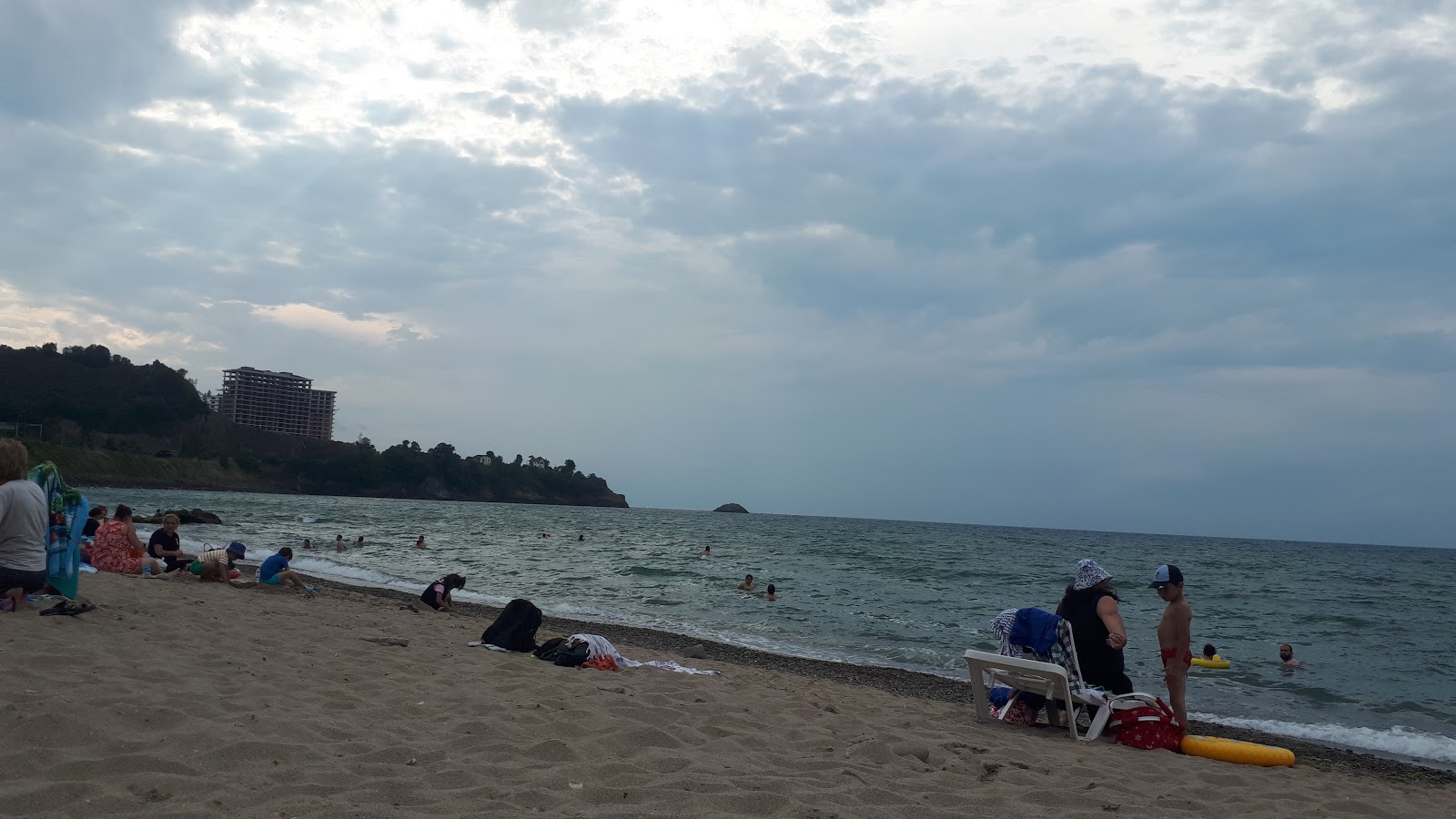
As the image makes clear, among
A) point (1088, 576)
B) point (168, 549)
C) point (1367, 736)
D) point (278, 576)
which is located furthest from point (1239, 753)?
point (168, 549)

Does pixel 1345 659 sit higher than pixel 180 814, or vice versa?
pixel 180 814

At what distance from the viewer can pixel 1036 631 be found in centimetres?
709

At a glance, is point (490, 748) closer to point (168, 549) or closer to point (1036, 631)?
point (1036, 631)

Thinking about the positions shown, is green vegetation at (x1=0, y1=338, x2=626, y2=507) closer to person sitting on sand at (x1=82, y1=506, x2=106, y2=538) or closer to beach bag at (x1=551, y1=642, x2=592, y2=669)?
person sitting on sand at (x1=82, y1=506, x2=106, y2=538)

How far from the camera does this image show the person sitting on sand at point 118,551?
12.1m

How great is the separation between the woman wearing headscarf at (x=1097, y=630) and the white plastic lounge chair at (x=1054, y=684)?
99 mm

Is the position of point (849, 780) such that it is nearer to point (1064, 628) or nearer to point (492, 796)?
point (492, 796)

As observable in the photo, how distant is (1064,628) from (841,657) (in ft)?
20.0

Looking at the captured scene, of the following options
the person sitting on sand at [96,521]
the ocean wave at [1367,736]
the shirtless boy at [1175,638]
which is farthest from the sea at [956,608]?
the person sitting on sand at [96,521]

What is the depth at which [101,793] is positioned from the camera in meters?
3.46

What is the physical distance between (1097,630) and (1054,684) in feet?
2.05

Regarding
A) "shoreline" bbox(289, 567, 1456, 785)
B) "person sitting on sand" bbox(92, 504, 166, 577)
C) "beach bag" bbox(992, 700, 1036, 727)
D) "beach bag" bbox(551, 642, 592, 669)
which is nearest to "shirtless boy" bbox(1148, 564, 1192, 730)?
"shoreline" bbox(289, 567, 1456, 785)

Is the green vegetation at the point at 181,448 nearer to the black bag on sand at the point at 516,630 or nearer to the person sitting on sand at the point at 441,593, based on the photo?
the person sitting on sand at the point at 441,593

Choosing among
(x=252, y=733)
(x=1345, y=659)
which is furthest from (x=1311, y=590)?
(x=252, y=733)
